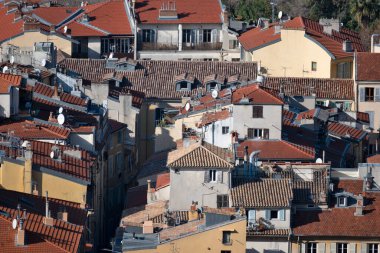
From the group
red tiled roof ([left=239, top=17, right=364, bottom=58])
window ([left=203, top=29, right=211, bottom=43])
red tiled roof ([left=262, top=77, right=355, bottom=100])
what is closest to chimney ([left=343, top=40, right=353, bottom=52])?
red tiled roof ([left=239, top=17, right=364, bottom=58])

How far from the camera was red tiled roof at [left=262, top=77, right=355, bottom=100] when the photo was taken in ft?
428

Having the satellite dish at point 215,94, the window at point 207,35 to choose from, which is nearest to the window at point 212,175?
the satellite dish at point 215,94

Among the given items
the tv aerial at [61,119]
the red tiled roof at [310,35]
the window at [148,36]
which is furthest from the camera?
the window at [148,36]

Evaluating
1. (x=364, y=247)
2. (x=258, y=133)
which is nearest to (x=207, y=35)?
(x=258, y=133)

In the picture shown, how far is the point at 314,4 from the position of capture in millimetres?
166250

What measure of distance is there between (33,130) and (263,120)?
12.3 metres

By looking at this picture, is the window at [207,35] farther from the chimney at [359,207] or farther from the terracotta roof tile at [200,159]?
the chimney at [359,207]

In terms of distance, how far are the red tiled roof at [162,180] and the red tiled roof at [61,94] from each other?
855 cm

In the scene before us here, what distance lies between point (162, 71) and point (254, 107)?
73.5 feet

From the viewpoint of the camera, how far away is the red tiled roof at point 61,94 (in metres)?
115

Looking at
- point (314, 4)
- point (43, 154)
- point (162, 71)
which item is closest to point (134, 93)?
point (162, 71)

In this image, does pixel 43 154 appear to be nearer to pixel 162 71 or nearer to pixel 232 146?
pixel 232 146

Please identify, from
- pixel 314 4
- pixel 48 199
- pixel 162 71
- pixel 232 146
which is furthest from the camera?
pixel 314 4

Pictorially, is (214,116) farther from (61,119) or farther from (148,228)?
(148,228)
